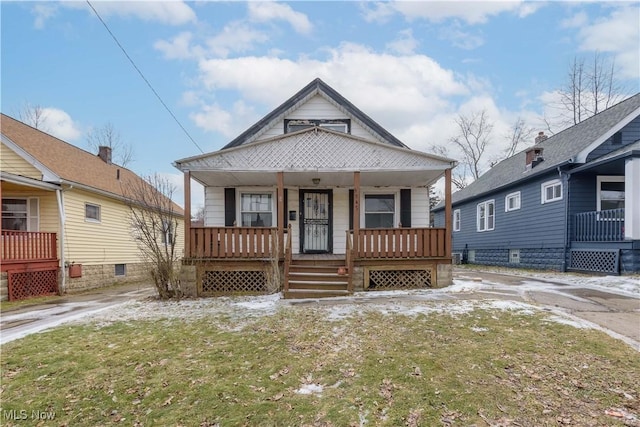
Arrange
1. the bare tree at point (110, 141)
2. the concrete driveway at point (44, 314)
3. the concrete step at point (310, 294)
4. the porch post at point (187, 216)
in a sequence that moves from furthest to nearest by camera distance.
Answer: the bare tree at point (110, 141) → the porch post at point (187, 216) → the concrete step at point (310, 294) → the concrete driveway at point (44, 314)

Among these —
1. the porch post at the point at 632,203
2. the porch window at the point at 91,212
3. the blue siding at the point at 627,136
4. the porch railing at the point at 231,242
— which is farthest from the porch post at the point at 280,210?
the blue siding at the point at 627,136

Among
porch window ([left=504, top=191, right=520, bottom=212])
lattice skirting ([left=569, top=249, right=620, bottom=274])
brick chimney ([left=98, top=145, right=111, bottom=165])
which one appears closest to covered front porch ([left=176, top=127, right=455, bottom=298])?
lattice skirting ([left=569, top=249, right=620, bottom=274])

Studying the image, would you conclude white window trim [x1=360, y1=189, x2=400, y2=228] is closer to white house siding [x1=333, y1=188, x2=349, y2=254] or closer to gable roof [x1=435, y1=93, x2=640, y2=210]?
white house siding [x1=333, y1=188, x2=349, y2=254]

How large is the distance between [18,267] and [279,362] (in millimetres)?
9433

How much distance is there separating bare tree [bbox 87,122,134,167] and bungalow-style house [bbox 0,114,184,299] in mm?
13363

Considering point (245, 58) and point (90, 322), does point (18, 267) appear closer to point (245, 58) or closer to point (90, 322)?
point (90, 322)

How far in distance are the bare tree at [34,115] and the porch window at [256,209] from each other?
2068 cm

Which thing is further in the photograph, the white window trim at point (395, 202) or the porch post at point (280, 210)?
the white window trim at point (395, 202)

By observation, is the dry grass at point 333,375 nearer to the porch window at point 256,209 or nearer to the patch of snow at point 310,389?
the patch of snow at point 310,389

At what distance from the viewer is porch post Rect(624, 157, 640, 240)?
31.1 ft

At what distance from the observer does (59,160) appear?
476 inches

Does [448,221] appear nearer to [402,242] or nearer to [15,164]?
[402,242]

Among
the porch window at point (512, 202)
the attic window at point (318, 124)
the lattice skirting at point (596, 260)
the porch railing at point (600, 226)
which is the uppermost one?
the attic window at point (318, 124)

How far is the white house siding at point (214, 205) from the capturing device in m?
10.8
